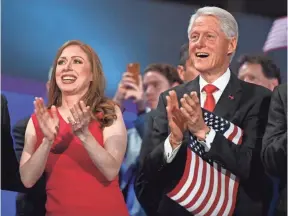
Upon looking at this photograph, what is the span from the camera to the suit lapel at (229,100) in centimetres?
218

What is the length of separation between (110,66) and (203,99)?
2139mm

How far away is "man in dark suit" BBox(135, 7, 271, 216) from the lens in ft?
6.80

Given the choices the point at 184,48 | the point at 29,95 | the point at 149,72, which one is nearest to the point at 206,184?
the point at 184,48

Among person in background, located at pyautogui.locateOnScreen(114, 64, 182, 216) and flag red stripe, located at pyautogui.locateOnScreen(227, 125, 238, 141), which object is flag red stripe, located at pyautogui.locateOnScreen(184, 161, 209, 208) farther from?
person in background, located at pyautogui.locateOnScreen(114, 64, 182, 216)

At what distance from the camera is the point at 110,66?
4312mm

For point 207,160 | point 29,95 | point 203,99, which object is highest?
point 203,99

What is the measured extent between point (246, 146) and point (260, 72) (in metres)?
1.15

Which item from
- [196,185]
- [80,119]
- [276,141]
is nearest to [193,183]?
[196,185]

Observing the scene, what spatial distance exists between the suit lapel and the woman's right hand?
1.78 ft

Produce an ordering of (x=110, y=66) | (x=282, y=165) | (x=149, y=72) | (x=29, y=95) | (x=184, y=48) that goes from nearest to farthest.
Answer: (x=282, y=165)
(x=184, y=48)
(x=149, y=72)
(x=29, y=95)
(x=110, y=66)

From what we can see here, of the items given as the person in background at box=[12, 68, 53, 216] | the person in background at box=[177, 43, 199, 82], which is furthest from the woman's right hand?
the person in background at box=[177, 43, 199, 82]

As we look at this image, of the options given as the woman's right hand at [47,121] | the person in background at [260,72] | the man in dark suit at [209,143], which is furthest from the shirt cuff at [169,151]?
the person in background at [260,72]

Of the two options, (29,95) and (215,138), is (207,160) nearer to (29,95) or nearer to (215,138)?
(215,138)

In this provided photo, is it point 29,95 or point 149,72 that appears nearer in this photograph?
point 149,72
